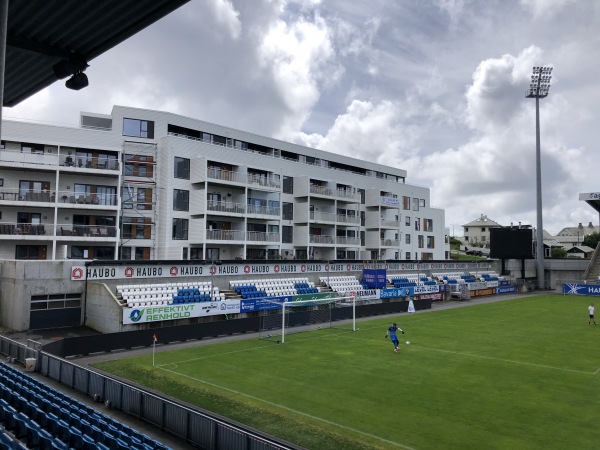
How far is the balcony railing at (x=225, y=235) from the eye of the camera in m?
45.1

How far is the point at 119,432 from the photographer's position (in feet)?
36.6

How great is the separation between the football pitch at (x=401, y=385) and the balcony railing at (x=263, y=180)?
2142 cm

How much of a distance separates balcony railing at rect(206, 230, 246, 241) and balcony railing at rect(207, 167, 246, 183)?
512cm

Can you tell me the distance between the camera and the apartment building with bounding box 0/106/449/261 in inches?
1539

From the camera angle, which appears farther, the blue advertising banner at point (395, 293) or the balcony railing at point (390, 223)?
the balcony railing at point (390, 223)

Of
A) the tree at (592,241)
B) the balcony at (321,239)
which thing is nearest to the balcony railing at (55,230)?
the balcony at (321,239)

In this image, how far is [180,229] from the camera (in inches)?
1793

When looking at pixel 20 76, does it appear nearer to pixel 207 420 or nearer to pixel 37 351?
pixel 37 351

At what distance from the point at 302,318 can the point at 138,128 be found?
961 inches

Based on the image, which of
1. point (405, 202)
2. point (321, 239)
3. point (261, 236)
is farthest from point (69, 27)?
point (405, 202)

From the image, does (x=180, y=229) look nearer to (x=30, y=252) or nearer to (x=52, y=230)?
(x=52, y=230)

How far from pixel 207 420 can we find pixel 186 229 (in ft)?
114

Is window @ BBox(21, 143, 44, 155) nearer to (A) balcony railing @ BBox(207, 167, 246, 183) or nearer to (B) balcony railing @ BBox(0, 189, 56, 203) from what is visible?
(B) balcony railing @ BBox(0, 189, 56, 203)

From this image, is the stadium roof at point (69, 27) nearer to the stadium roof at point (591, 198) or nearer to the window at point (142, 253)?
the window at point (142, 253)
